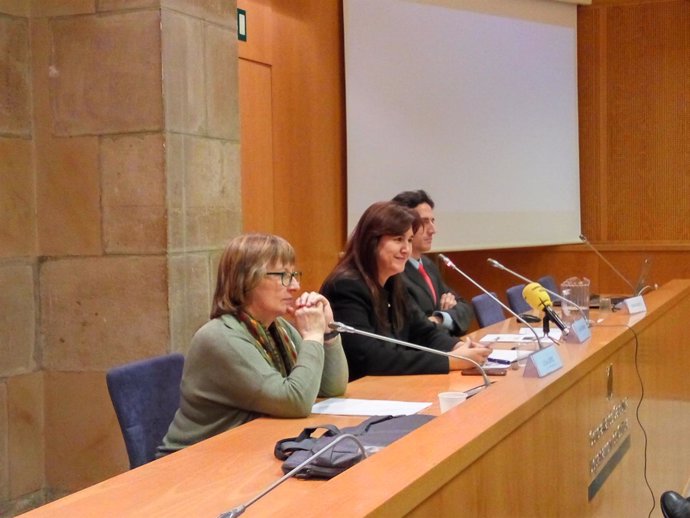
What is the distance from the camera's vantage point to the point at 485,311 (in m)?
5.06

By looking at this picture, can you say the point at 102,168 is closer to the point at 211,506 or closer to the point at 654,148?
the point at 211,506

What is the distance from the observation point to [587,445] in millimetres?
2820

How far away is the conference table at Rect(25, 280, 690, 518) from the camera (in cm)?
165

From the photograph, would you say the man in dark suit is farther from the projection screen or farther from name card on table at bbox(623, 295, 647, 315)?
the projection screen

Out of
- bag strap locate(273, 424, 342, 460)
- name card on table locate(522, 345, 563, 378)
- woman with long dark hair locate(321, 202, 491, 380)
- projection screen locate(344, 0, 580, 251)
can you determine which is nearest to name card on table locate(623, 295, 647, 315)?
woman with long dark hair locate(321, 202, 491, 380)

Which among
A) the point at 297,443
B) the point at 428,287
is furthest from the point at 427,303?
the point at 297,443

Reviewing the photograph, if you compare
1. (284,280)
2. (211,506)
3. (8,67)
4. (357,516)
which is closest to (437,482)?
(357,516)

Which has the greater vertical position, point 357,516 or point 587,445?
point 357,516

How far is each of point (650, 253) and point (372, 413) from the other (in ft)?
17.4

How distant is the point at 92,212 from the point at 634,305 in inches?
89.7

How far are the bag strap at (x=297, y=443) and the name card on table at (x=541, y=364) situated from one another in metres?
0.58

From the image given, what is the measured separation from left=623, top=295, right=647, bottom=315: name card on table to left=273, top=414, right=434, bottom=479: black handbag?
1987 millimetres

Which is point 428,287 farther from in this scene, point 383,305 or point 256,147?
point 256,147

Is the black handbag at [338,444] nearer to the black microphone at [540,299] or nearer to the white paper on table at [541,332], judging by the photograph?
the black microphone at [540,299]
